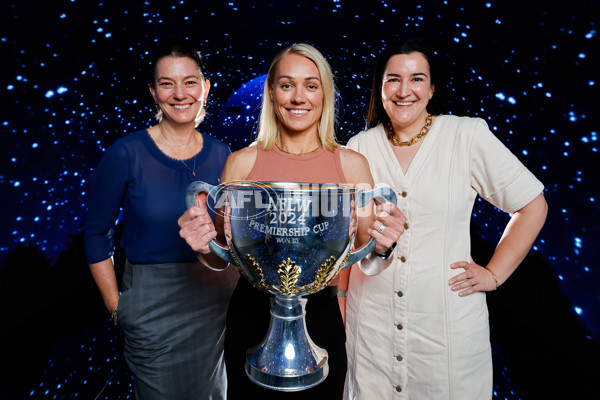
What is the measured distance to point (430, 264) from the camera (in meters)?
0.87

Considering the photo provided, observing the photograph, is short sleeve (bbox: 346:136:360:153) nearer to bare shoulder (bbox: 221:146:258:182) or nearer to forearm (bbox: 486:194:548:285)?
bare shoulder (bbox: 221:146:258:182)

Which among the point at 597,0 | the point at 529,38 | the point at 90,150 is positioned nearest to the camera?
the point at 597,0

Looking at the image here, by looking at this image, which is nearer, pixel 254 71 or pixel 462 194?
pixel 462 194

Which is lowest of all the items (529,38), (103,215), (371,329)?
(371,329)

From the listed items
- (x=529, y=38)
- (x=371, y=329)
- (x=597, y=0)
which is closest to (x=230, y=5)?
(x=529, y=38)

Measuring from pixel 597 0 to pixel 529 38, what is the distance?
26cm

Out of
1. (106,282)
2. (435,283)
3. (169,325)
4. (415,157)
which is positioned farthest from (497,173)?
(106,282)

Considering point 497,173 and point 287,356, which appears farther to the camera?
point 497,173

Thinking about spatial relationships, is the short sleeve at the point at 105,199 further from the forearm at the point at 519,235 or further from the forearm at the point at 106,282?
the forearm at the point at 519,235

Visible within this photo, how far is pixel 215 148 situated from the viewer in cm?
116

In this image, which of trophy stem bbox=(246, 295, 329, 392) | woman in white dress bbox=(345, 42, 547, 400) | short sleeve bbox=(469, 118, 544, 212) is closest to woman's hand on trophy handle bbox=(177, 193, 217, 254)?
trophy stem bbox=(246, 295, 329, 392)

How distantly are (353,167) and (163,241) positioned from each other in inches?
24.4

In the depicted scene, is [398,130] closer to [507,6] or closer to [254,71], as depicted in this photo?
[507,6]

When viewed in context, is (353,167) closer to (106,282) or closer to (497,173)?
(497,173)
